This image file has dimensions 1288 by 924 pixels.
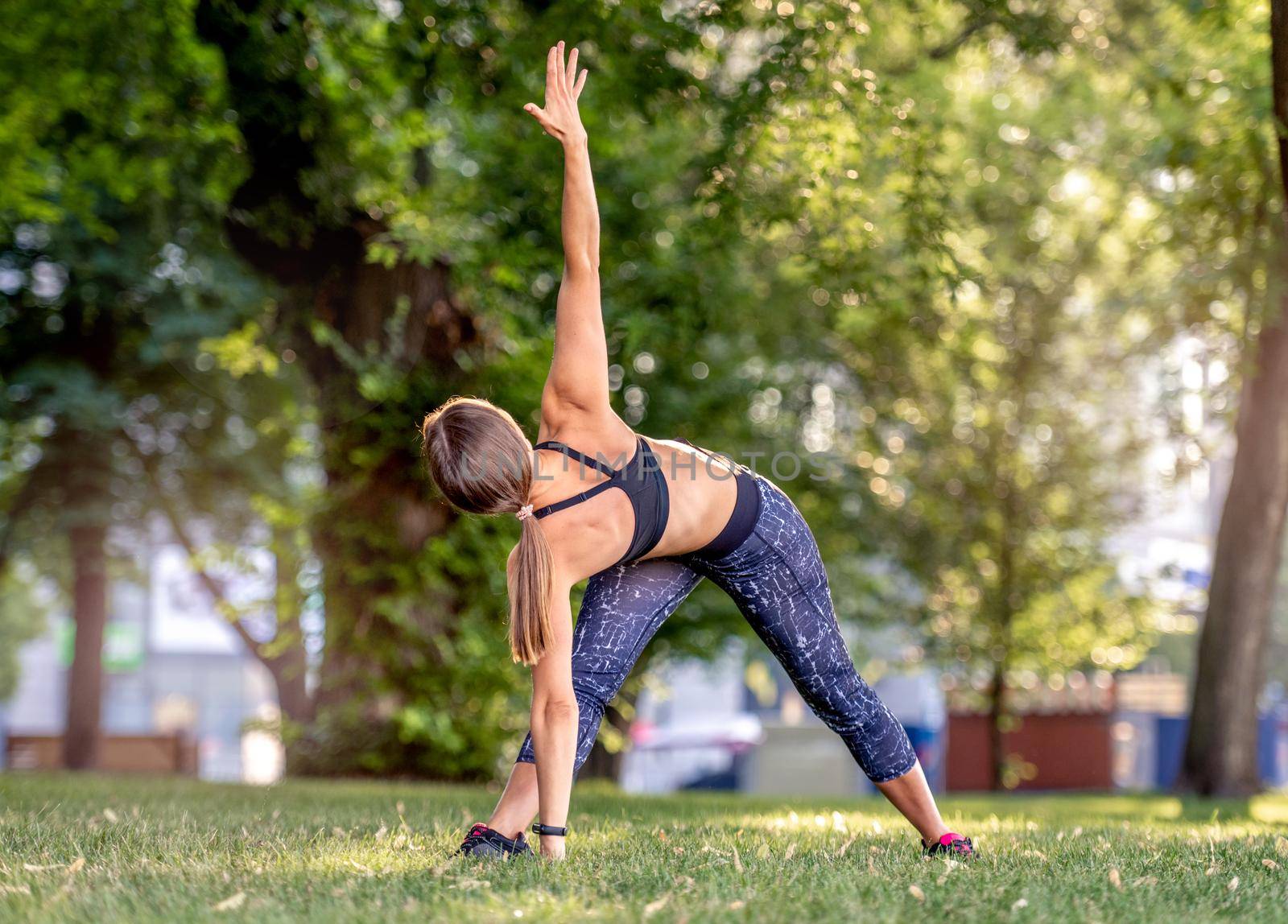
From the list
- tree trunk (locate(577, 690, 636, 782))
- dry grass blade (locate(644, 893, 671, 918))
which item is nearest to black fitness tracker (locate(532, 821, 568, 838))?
dry grass blade (locate(644, 893, 671, 918))

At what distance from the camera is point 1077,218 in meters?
15.7

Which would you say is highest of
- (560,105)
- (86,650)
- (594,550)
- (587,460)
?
(560,105)

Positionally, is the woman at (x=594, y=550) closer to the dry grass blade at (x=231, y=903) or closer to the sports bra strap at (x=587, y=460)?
the sports bra strap at (x=587, y=460)

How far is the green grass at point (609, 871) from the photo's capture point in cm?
289

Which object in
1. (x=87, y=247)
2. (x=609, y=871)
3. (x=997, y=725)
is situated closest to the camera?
(x=609, y=871)

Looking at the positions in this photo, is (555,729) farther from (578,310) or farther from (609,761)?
(609,761)

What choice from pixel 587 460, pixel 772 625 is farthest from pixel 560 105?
pixel 772 625

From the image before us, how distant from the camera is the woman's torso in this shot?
3631 mm

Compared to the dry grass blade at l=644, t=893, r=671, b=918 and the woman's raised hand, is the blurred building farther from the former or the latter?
the dry grass blade at l=644, t=893, r=671, b=918

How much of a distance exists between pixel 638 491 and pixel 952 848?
161 cm

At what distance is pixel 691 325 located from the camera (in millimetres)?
11078

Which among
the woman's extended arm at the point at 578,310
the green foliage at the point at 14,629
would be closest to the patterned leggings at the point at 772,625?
the woman's extended arm at the point at 578,310

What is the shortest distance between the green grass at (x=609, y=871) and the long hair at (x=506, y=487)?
691 millimetres

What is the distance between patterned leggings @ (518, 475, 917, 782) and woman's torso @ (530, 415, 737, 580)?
0.27 m
